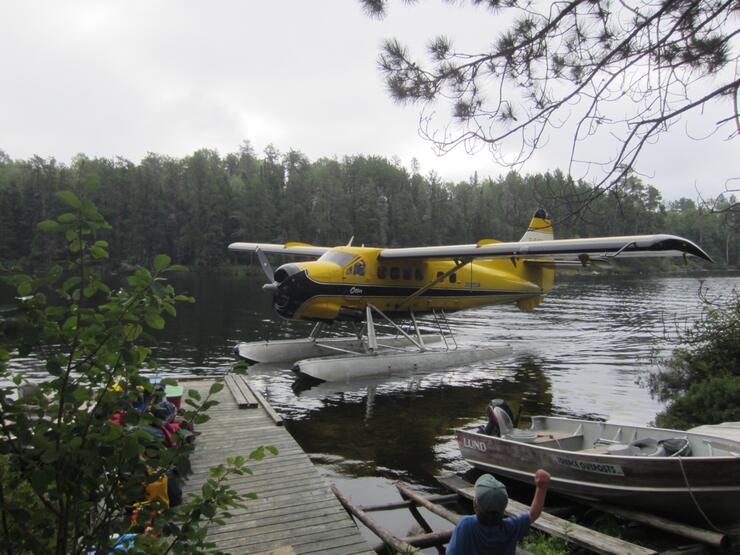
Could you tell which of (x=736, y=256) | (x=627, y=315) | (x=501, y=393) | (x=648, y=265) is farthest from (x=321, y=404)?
(x=736, y=256)

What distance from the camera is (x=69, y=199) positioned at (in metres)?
1.80

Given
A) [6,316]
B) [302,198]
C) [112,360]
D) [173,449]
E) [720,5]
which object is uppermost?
[302,198]

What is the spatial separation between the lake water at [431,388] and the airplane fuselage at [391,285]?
1866 mm

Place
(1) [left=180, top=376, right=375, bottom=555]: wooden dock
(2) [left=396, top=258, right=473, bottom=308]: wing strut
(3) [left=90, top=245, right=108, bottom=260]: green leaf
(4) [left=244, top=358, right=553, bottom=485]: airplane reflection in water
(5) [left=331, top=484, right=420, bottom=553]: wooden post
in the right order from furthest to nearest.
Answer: (2) [left=396, top=258, right=473, bottom=308]: wing strut
(4) [left=244, top=358, right=553, bottom=485]: airplane reflection in water
(5) [left=331, top=484, right=420, bottom=553]: wooden post
(1) [left=180, top=376, right=375, bottom=555]: wooden dock
(3) [left=90, top=245, right=108, bottom=260]: green leaf

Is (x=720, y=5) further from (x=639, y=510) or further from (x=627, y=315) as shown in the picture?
(x=627, y=315)

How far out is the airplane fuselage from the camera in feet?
44.3

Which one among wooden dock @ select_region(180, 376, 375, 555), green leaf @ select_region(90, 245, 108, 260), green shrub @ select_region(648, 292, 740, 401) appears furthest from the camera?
green shrub @ select_region(648, 292, 740, 401)

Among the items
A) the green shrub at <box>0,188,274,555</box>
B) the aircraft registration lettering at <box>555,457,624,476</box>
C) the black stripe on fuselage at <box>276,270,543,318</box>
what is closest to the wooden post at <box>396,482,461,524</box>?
the aircraft registration lettering at <box>555,457,624,476</box>

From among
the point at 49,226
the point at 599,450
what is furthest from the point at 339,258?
the point at 49,226

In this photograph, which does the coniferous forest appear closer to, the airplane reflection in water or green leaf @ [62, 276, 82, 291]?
the airplane reflection in water

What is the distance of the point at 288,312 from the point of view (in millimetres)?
13539

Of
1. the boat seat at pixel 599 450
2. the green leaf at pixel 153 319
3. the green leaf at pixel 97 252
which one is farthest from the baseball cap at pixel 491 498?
the boat seat at pixel 599 450

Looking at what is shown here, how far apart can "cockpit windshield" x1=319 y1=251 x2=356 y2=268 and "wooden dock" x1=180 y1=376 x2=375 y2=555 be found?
22.2ft

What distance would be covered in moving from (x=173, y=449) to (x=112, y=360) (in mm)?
386
